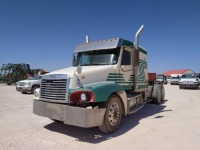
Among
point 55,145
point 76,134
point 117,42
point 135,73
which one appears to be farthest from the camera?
point 135,73

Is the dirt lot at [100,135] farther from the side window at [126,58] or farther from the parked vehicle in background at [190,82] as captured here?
the parked vehicle in background at [190,82]

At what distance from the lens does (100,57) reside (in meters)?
6.27

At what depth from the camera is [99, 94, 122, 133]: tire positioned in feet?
16.2

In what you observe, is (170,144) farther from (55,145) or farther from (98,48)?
(98,48)

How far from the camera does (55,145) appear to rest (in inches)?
167

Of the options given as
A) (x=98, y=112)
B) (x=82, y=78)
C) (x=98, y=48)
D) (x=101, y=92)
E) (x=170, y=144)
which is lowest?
(x=170, y=144)

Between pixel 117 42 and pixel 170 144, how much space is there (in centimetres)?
347

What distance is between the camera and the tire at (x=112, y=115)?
4.94m

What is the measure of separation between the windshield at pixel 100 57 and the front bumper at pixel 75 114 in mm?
1959

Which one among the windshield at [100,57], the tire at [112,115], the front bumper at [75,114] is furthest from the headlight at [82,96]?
the windshield at [100,57]

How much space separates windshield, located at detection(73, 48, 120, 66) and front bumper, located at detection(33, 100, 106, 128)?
6.43ft

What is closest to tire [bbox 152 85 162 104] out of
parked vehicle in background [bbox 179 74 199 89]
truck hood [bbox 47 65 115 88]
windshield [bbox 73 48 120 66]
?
windshield [bbox 73 48 120 66]

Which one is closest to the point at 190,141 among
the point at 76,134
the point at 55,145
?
the point at 76,134

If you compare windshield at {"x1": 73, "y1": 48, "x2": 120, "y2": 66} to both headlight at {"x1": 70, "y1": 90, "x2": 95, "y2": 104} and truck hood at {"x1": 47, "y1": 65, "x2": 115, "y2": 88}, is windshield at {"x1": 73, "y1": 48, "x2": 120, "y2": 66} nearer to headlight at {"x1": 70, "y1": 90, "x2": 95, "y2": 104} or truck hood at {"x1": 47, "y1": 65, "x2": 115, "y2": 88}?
truck hood at {"x1": 47, "y1": 65, "x2": 115, "y2": 88}
